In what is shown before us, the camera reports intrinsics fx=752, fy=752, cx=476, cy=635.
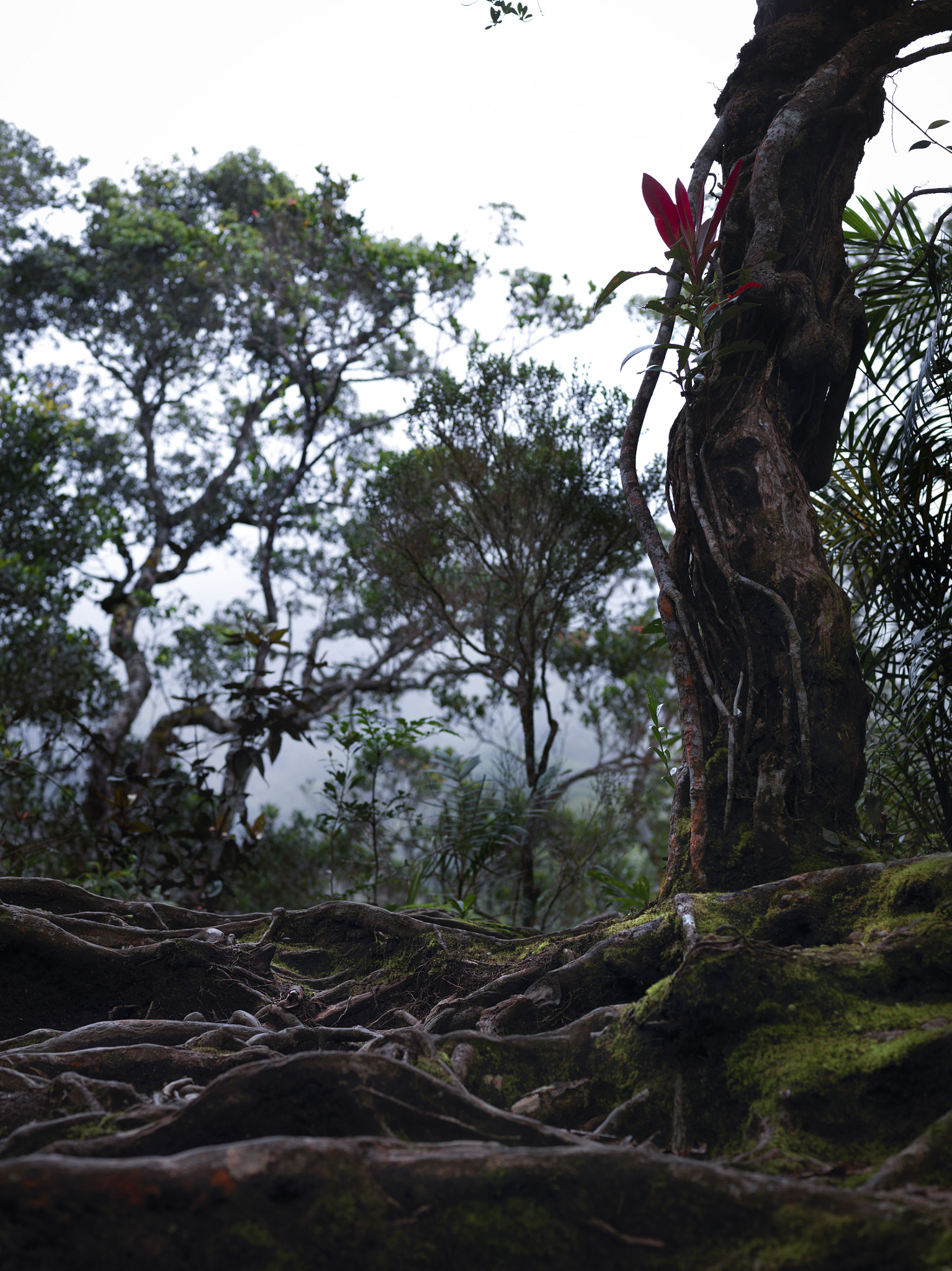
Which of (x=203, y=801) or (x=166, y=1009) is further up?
(x=203, y=801)

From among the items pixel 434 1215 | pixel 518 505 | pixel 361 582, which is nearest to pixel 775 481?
pixel 434 1215

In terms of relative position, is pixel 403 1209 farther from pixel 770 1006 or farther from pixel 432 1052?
pixel 770 1006

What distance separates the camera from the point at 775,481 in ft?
8.32

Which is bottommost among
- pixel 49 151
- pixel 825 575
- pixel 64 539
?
pixel 825 575

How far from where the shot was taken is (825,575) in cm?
241

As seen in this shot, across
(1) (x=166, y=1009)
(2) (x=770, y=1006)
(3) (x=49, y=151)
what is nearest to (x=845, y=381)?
(2) (x=770, y=1006)

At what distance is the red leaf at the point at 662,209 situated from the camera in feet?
7.84

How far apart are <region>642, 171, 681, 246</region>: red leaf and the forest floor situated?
2.01 m

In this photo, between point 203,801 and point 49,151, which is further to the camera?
point 49,151

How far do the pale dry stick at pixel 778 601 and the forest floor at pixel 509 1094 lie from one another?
1.20ft

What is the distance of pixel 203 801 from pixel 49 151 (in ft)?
27.9

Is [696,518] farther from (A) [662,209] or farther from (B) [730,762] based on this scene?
(A) [662,209]

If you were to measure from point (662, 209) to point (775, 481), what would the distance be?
3.13 ft

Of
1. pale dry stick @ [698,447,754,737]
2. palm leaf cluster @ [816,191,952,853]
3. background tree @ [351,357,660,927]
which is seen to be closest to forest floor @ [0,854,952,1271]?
pale dry stick @ [698,447,754,737]
